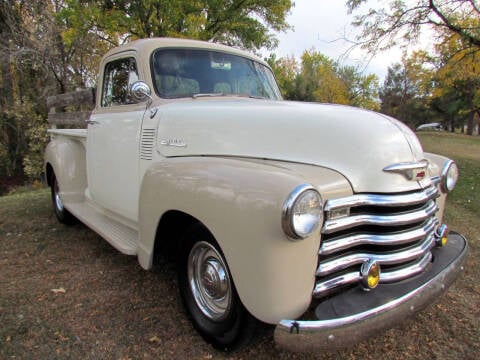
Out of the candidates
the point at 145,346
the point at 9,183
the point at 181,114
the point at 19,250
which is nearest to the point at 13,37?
the point at 9,183

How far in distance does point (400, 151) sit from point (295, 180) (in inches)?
31.3

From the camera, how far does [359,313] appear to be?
5.51ft

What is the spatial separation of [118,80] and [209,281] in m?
2.08

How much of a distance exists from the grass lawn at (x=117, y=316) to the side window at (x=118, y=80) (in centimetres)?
150

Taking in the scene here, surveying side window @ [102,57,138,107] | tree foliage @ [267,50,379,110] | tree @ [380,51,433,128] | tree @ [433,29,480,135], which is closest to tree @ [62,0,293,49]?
tree @ [433,29,480,135]

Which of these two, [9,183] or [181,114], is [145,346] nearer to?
[181,114]

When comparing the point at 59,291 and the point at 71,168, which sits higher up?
the point at 71,168

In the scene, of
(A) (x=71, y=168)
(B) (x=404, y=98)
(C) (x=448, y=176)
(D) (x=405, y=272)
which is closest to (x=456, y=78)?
(C) (x=448, y=176)

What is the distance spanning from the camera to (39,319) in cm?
256

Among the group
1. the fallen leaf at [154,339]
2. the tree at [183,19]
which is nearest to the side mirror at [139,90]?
the fallen leaf at [154,339]

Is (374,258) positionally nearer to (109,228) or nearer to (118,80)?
(109,228)

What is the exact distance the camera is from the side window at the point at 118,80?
10.2ft

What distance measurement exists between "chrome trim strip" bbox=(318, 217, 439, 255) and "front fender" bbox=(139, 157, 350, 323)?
67 mm

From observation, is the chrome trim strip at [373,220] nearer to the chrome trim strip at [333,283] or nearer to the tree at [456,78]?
the chrome trim strip at [333,283]
